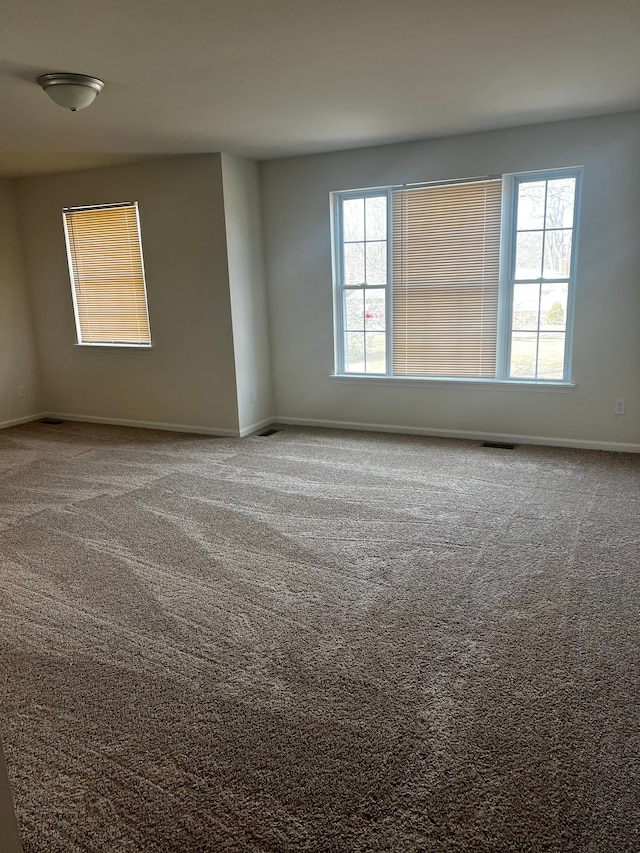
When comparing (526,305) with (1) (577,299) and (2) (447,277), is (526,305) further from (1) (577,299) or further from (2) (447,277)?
(2) (447,277)

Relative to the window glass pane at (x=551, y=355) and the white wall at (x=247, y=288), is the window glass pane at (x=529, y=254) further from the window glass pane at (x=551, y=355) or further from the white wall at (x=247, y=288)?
the white wall at (x=247, y=288)

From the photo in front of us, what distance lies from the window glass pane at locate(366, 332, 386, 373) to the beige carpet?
166 centimetres

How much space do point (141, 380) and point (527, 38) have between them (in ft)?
15.1

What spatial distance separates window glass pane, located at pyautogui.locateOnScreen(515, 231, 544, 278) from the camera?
4.97 metres

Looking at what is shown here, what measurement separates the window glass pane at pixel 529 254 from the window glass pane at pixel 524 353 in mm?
498

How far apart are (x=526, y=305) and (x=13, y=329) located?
528cm

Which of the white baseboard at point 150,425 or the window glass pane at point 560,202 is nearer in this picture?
the window glass pane at point 560,202

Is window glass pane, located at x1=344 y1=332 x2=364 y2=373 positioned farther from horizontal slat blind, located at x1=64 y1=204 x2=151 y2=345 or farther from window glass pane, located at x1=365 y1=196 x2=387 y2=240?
horizontal slat blind, located at x1=64 y1=204 x2=151 y2=345

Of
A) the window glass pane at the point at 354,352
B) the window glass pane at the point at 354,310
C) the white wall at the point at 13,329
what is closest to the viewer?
the window glass pane at the point at 354,310

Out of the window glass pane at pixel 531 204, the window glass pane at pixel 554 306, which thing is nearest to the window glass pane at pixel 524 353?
the window glass pane at pixel 554 306

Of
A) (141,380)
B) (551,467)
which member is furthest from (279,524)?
(141,380)

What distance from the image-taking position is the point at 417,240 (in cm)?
539

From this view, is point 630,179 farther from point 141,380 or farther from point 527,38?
point 141,380

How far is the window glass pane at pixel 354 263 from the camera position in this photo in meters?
5.70
